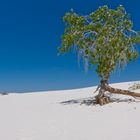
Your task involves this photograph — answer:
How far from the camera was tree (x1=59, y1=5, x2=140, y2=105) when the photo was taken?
1684 cm

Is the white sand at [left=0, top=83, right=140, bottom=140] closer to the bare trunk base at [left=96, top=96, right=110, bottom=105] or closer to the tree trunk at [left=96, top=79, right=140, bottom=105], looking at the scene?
the bare trunk base at [left=96, top=96, right=110, bottom=105]

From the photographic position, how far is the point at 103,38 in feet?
54.6

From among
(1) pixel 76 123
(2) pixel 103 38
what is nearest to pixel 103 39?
(2) pixel 103 38

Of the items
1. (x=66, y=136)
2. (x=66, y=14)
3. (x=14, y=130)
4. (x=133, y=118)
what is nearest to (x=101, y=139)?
(x=66, y=136)

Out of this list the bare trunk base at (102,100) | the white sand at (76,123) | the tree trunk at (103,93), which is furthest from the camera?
the tree trunk at (103,93)

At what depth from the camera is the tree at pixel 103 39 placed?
16.8 metres

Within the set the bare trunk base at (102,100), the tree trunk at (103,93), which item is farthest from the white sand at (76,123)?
the tree trunk at (103,93)

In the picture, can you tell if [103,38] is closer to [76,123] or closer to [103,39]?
[103,39]

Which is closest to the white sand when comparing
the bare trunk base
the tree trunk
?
the bare trunk base

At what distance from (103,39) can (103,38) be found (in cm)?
6

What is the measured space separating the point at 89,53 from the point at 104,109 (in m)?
3.15

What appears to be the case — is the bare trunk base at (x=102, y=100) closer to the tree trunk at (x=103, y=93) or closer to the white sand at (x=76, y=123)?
the tree trunk at (x=103, y=93)

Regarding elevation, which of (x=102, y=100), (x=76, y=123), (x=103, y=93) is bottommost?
(x=76, y=123)

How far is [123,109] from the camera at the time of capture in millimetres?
14391
